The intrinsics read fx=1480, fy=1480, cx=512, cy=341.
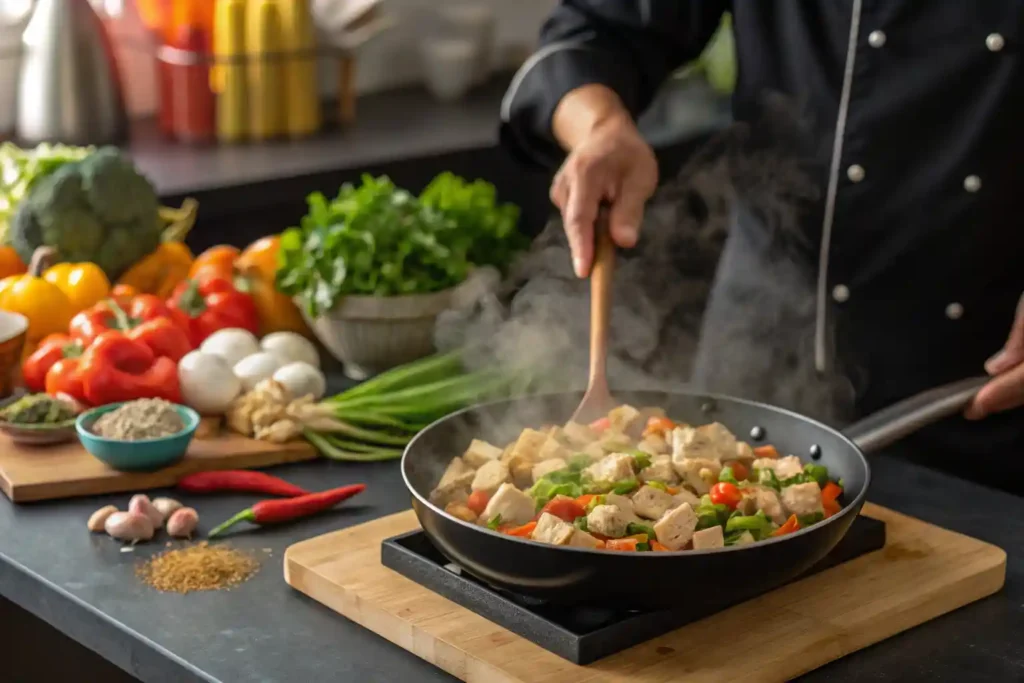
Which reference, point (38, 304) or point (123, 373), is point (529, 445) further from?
point (38, 304)

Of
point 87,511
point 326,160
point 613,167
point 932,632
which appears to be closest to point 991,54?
point 613,167

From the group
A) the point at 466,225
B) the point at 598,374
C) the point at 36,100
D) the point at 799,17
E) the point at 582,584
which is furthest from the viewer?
the point at 36,100

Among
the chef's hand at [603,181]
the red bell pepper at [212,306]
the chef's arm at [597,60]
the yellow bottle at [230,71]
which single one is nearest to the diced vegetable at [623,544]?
the chef's hand at [603,181]

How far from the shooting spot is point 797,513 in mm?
1490

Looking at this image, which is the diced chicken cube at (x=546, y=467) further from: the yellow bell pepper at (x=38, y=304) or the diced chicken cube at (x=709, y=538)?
the yellow bell pepper at (x=38, y=304)

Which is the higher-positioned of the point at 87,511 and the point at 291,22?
the point at 291,22

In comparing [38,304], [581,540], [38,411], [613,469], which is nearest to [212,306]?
[38,304]

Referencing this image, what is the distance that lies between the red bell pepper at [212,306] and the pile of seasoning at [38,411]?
336 mm

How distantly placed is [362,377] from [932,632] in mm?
1030

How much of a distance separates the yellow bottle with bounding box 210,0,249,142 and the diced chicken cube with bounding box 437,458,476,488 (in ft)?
6.70

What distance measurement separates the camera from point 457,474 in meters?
1.59

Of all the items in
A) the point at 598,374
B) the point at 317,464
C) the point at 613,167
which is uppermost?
the point at 613,167

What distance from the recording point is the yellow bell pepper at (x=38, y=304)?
2.23 meters

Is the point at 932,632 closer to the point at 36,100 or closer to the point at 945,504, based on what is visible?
the point at 945,504
